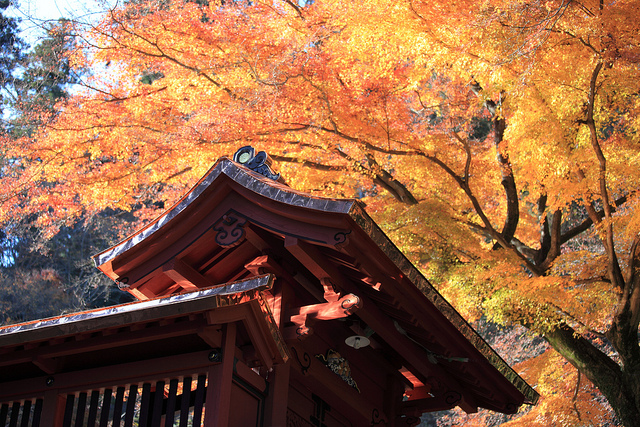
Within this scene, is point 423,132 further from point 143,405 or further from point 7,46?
point 7,46

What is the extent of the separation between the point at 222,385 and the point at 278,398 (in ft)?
3.31

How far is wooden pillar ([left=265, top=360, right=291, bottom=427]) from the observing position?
4.89 m

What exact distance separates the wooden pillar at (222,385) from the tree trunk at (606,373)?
8.21m

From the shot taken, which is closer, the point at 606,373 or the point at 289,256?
the point at 289,256

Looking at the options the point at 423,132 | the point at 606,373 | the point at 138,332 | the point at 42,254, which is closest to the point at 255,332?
the point at 138,332

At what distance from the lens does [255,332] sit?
441 centimetres

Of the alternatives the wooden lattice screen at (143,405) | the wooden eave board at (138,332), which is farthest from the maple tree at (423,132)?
the wooden lattice screen at (143,405)

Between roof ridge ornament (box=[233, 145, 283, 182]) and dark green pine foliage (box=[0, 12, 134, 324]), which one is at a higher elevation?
dark green pine foliage (box=[0, 12, 134, 324])

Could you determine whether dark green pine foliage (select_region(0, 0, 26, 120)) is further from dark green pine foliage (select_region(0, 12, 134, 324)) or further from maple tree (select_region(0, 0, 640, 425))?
maple tree (select_region(0, 0, 640, 425))

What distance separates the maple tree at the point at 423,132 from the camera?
33.4 feet

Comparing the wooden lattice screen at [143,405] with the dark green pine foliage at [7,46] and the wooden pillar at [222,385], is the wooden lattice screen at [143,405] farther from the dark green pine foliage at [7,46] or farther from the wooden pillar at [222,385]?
Result: the dark green pine foliage at [7,46]

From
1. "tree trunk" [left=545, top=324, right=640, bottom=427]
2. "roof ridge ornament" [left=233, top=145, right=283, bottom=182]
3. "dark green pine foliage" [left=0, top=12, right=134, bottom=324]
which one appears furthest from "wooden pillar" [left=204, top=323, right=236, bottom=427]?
"dark green pine foliage" [left=0, top=12, right=134, bottom=324]

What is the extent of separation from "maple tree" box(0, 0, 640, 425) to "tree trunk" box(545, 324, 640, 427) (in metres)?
0.03

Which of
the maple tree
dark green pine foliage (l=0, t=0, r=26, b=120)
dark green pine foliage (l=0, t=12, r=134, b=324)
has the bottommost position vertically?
the maple tree
